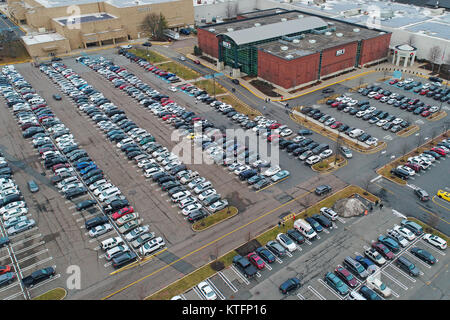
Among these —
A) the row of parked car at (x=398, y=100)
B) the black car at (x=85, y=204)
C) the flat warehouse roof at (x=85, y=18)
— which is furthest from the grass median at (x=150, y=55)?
the black car at (x=85, y=204)

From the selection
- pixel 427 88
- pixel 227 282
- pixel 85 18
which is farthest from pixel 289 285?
pixel 85 18

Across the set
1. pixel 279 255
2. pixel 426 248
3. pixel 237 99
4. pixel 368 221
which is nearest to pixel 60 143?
pixel 237 99

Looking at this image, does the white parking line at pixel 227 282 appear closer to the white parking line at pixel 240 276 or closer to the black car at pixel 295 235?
the white parking line at pixel 240 276

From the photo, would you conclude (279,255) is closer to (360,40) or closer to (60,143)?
(60,143)

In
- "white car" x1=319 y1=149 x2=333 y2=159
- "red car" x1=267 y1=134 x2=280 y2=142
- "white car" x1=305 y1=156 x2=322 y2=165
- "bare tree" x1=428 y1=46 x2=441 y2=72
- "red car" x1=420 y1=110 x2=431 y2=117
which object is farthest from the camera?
"bare tree" x1=428 y1=46 x2=441 y2=72

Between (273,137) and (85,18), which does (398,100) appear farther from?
(85,18)

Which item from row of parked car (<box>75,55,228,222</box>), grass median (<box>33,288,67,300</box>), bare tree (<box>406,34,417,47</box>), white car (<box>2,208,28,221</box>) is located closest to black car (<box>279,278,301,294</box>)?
row of parked car (<box>75,55,228,222</box>)

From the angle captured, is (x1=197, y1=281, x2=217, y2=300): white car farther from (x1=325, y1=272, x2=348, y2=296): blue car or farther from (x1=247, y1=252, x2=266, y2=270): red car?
(x1=325, y1=272, x2=348, y2=296): blue car
